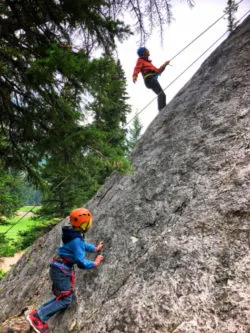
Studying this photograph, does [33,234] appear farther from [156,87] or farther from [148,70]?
[148,70]

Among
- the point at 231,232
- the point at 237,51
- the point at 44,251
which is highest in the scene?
the point at 237,51

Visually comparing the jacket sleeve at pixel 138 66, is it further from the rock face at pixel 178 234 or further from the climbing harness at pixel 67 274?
the climbing harness at pixel 67 274

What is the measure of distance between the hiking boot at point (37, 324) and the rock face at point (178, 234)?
151mm

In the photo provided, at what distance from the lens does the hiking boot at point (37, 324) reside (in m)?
A: 3.50

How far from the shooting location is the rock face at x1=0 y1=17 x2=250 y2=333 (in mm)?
2543

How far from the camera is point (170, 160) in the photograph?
4883 mm

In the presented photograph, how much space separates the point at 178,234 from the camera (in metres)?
3.31

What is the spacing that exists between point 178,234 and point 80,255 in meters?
1.56

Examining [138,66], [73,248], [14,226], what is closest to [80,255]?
[73,248]

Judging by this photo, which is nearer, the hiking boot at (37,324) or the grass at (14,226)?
the hiking boot at (37,324)

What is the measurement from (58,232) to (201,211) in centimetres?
426

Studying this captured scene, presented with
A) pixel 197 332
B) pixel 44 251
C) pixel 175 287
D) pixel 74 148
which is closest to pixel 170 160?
pixel 74 148

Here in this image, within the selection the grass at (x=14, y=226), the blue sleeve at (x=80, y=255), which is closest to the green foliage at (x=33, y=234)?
the grass at (x=14, y=226)

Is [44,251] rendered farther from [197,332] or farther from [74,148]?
[197,332]
